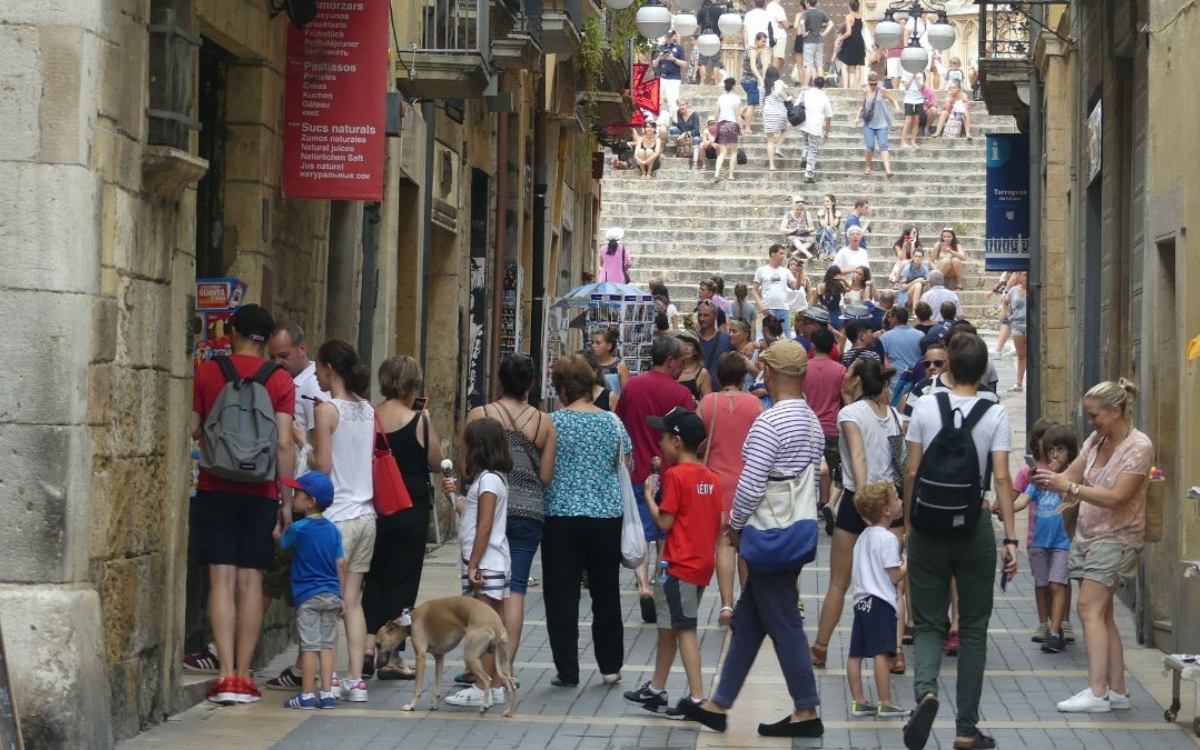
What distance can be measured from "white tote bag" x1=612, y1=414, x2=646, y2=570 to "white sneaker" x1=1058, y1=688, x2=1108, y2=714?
2.23 meters

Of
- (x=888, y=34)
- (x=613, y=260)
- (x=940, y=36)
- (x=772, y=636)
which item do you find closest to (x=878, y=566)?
(x=772, y=636)

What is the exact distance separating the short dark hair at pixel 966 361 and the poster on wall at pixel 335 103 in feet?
15.5

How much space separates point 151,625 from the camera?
10.4 metres

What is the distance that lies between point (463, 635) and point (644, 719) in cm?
94

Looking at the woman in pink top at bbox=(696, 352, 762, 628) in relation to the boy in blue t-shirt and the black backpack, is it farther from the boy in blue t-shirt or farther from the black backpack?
the black backpack

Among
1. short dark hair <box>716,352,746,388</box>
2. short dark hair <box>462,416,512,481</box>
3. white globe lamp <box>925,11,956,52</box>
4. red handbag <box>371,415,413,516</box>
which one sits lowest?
red handbag <box>371,415,413,516</box>

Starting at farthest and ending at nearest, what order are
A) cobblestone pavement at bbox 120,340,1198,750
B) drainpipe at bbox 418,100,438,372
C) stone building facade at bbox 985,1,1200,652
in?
drainpipe at bbox 418,100,438,372 → stone building facade at bbox 985,1,1200,652 → cobblestone pavement at bbox 120,340,1198,750

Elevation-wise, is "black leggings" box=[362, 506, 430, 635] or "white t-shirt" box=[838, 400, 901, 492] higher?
"white t-shirt" box=[838, 400, 901, 492]

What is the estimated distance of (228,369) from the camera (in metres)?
11.1

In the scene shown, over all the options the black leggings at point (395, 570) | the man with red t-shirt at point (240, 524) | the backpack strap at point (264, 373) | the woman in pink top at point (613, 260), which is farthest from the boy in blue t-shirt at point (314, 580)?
the woman in pink top at point (613, 260)

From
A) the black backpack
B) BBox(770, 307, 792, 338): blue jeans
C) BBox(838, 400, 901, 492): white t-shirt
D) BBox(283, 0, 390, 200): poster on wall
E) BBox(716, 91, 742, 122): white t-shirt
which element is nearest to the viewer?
the black backpack

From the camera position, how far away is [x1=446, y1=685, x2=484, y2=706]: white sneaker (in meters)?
11.2

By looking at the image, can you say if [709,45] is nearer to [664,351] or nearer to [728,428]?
[664,351]

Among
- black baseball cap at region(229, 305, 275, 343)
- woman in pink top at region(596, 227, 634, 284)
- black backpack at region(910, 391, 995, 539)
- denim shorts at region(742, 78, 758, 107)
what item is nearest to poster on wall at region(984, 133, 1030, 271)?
woman in pink top at region(596, 227, 634, 284)
